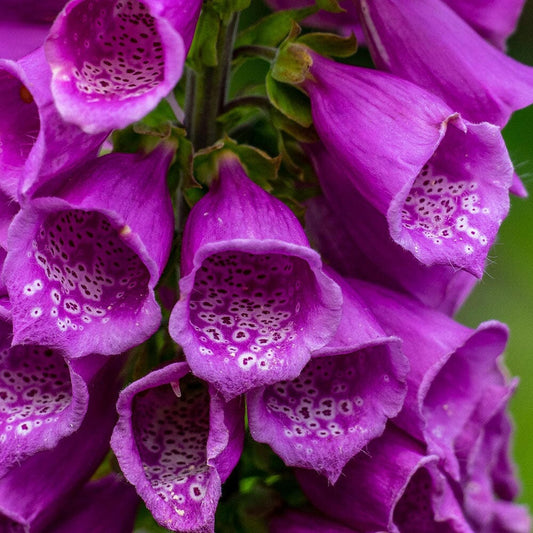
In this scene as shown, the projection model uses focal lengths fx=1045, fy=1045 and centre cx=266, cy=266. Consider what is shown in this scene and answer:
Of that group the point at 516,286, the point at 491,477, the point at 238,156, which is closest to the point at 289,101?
the point at 238,156

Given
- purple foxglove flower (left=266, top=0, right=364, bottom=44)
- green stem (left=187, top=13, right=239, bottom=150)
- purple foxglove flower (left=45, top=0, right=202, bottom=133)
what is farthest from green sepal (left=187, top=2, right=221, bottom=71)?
purple foxglove flower (left=266, top=0, right=364, bottom=44)

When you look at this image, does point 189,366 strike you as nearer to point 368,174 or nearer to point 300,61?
point 368,174

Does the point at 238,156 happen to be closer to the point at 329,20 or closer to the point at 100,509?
the point at 329,20

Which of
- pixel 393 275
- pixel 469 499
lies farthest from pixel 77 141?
pixel 469 499

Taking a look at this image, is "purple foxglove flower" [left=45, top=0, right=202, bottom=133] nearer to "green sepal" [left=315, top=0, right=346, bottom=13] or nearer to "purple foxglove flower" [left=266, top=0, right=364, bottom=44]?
"green sepal" [left=315, top=0, right=346, bottom=13]

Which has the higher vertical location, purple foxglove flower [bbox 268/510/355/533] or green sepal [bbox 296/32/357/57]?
green sepal [bbox 296/32/357/57]
